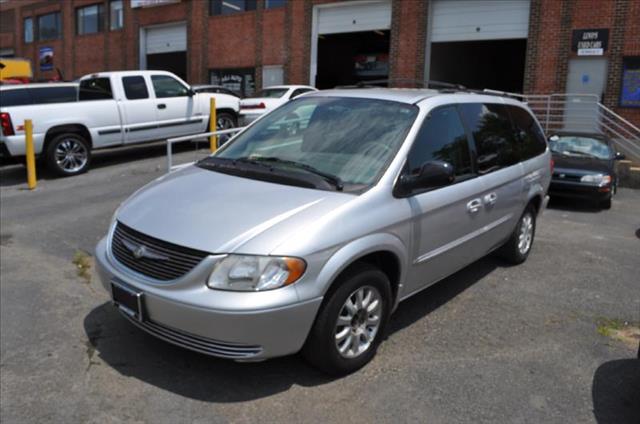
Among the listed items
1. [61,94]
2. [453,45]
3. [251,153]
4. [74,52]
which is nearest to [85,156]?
[61,94]

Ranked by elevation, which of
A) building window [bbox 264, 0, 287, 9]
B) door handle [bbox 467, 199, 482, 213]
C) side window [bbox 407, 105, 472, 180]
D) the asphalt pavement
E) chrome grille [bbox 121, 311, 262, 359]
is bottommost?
the asphalt pavement

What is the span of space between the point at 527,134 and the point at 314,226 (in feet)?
11.7

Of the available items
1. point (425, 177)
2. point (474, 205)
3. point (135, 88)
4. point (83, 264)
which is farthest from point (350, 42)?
point (425, 177)

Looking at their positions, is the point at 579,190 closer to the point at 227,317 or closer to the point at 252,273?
the point at 252,273

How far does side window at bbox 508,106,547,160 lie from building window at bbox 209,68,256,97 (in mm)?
18879

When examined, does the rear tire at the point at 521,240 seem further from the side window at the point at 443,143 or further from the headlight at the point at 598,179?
the headlight at the point at 598,179

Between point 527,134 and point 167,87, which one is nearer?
point 527,134

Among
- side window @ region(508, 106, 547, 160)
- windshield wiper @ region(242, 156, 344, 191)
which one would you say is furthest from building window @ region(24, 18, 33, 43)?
windshield wiper @ region(242, 156, 344, 191)

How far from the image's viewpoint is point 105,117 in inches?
462

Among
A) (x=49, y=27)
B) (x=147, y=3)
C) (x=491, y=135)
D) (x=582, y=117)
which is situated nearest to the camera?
(x=491, y=135)

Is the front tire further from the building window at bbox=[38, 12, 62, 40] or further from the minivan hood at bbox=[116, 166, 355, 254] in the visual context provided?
the building window at bbox=[38, 12, 62, 40]

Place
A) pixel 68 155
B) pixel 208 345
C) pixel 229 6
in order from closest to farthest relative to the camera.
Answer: pixel 208 345
pixel 68 155
pixel 229 6

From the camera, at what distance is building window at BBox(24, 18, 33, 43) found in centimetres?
3697

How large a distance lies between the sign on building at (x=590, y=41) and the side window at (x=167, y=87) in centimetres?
1141
